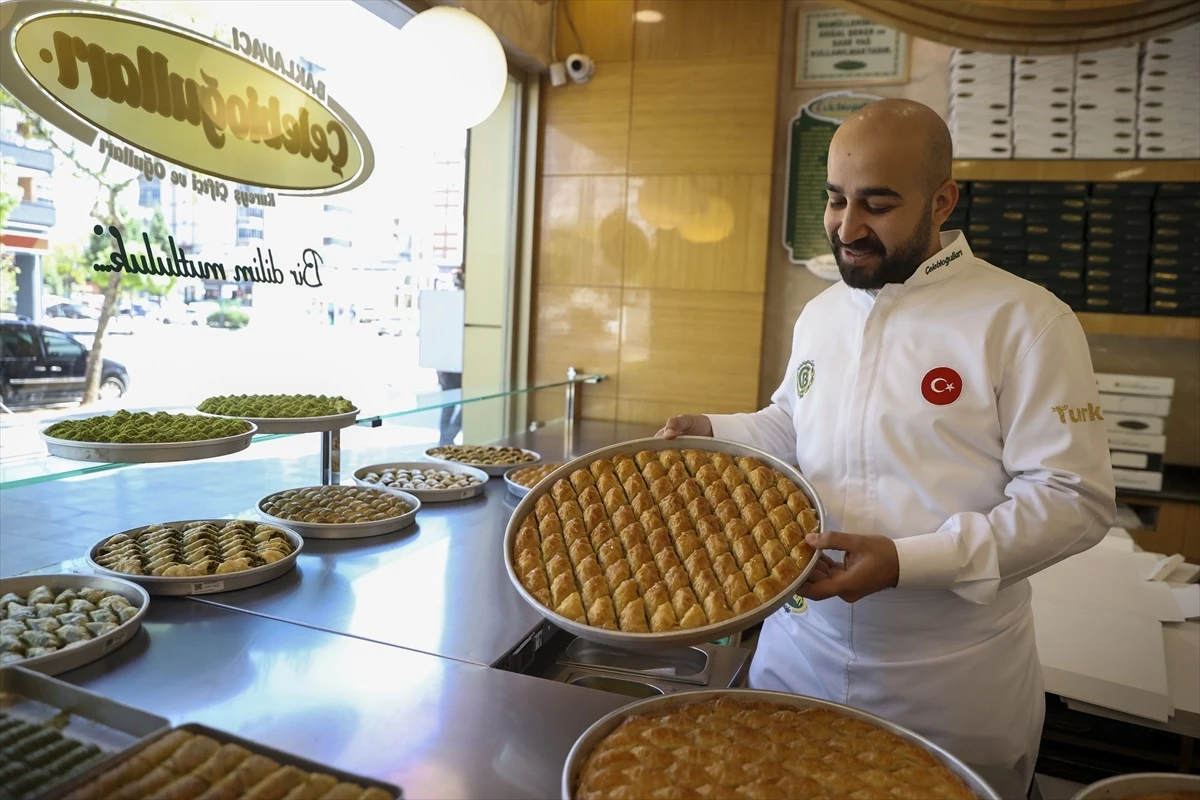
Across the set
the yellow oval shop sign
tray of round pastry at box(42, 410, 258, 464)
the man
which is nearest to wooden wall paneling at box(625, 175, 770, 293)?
the yellow oval shop sign

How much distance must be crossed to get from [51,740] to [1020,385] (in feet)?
4.57

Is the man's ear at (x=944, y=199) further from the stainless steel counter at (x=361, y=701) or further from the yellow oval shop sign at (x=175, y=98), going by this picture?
the yellow oval shop sign at (x=175, y=98)

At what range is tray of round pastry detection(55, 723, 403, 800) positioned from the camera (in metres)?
0.87

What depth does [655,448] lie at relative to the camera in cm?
154

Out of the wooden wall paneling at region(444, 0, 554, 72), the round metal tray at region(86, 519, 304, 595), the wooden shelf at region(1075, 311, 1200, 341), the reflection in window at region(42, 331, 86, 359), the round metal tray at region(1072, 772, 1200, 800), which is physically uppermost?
the wooden wall paneling at region(444, 0, 554, 72)

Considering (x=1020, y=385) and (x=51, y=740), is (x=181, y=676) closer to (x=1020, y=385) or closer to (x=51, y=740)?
(x=51, y=740)

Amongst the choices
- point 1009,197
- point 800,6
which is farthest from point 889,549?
point 800,6

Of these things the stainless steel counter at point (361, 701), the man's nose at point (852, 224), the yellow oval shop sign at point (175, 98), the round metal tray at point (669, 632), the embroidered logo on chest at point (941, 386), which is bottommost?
the stainless steel counter at point (361, 701)

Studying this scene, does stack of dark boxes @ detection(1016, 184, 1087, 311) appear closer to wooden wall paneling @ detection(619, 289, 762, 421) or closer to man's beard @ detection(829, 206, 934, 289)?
wooden wall paneling @ detection(619, 289, 762, 421)

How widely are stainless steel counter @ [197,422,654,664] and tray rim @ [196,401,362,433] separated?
0.28 metres

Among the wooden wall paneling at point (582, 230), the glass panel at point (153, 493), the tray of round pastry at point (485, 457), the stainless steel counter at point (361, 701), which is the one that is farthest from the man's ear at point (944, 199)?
the wooden wall paneling at point (582, 230)

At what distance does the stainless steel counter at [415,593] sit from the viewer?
1.49 metres

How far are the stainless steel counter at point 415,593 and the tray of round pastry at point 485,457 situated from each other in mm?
535

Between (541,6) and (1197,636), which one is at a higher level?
(541,6)
